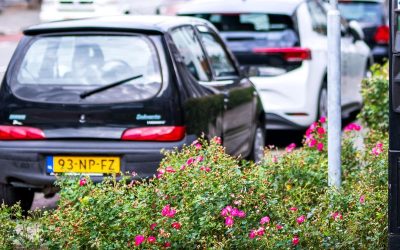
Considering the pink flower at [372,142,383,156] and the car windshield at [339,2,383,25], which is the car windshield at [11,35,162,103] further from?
the car windshield at [339,2,383,25]

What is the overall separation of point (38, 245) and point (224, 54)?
4.54 meters

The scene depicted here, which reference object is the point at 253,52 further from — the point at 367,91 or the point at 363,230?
the point at 363,230

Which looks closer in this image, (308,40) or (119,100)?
(119,100)

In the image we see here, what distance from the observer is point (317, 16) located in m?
14.3

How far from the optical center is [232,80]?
10.4 m

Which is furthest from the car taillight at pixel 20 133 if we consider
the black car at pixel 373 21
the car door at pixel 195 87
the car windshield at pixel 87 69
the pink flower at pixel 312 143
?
the black car at pixel 373 21

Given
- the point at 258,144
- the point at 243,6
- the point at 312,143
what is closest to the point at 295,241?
the point at 312,143

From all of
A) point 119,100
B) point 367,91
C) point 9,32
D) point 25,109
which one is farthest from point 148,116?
point 9,32

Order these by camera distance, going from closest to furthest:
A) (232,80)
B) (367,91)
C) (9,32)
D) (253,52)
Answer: (232,80)
(367,91)
(253,52)
(9,32)

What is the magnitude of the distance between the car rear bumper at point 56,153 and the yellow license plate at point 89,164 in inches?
1.3

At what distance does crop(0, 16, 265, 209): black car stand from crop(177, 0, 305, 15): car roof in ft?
12.9

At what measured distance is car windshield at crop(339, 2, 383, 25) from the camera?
23.1 m

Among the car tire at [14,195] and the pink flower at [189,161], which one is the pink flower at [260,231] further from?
the car tire at [14,195]

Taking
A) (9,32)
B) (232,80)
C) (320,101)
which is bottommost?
(9,32)
